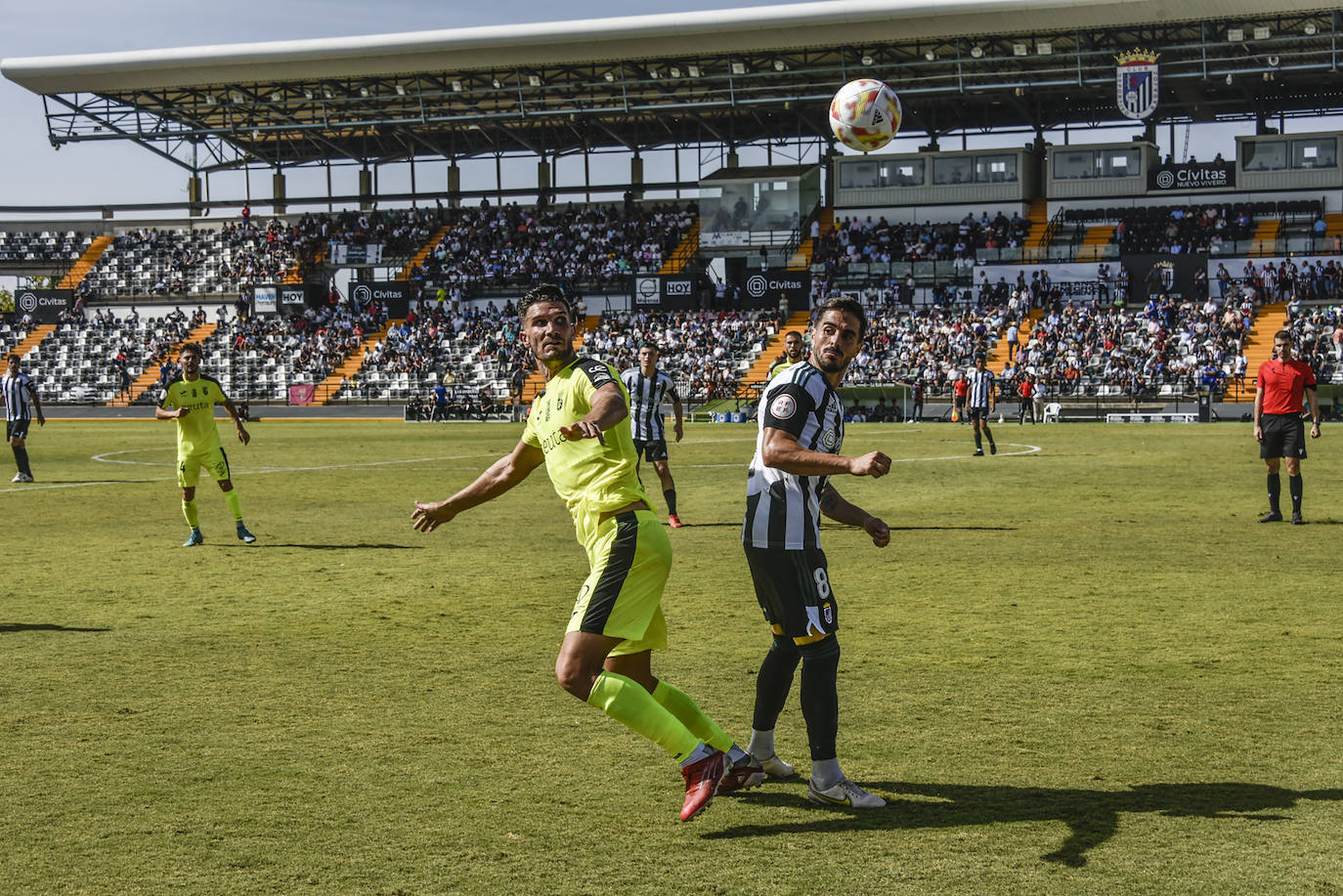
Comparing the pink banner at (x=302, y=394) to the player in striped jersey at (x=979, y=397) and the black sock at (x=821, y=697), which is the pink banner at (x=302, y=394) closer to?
the player in striped jersey at (x=979, y=397)

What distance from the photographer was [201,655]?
30.1 ft

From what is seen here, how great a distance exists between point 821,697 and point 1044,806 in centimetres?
104

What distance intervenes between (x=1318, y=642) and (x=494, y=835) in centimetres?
626

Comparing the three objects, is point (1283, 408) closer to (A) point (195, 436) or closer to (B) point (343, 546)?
(B) point (343, 546)

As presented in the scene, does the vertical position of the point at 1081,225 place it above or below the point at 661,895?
above

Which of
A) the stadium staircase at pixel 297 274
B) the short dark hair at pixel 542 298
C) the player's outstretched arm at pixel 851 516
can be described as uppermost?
the stadium staircase at pixel 297 274

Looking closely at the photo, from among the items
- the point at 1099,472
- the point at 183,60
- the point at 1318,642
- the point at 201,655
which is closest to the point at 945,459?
the point at 1099,472

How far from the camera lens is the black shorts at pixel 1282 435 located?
15.9 meters

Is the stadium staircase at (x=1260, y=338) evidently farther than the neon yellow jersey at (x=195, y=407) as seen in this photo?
Yes

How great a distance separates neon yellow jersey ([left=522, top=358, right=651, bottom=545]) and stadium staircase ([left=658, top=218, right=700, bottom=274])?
5784cm

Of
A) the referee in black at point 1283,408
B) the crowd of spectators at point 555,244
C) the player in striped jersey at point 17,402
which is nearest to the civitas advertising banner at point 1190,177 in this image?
the crowd of spectators at point 555,244

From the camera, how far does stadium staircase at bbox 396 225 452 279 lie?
68.2 metres

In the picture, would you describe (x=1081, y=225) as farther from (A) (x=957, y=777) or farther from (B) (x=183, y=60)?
(A) (x=957, y=777)

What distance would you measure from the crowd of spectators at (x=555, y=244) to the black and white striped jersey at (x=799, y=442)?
190ft
